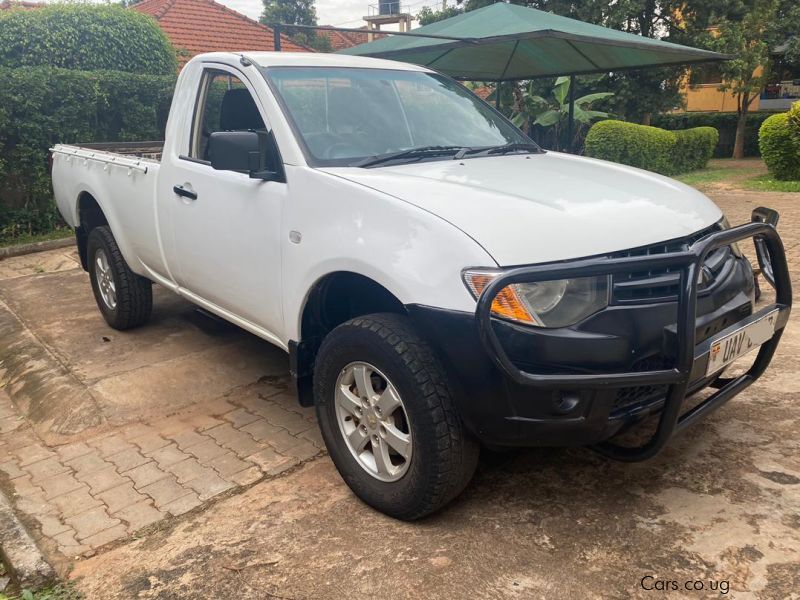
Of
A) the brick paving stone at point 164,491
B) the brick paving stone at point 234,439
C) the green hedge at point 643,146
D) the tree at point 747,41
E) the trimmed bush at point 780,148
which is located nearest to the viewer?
the brick paving stone at point 164,491

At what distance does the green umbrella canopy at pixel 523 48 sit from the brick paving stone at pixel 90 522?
558cm

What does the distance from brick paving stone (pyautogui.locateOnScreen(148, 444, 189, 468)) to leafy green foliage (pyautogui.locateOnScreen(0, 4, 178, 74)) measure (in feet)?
28.4

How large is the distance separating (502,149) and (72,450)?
2.82m

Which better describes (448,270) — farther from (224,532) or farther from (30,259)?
(30,259)

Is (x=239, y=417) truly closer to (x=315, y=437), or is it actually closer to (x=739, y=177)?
(x=315, y=437)

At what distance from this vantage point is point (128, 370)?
14.5ft

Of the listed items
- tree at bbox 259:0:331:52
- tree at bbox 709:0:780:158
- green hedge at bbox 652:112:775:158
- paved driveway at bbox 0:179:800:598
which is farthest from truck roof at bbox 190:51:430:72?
tree at bbox 259:0:331:52

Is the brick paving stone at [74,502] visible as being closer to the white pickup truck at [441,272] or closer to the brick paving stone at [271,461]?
the brick paving stone at [271,461]

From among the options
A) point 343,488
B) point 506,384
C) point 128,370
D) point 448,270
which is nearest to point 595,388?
point 506,384

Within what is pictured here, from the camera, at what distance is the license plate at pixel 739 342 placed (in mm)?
2367

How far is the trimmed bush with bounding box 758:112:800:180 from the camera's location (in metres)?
12.8

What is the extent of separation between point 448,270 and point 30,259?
764 cm

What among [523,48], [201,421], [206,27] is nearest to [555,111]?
[523,48]

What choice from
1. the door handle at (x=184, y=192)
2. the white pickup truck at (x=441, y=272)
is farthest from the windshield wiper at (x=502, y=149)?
A: the door handle at (x=184, y=192)
